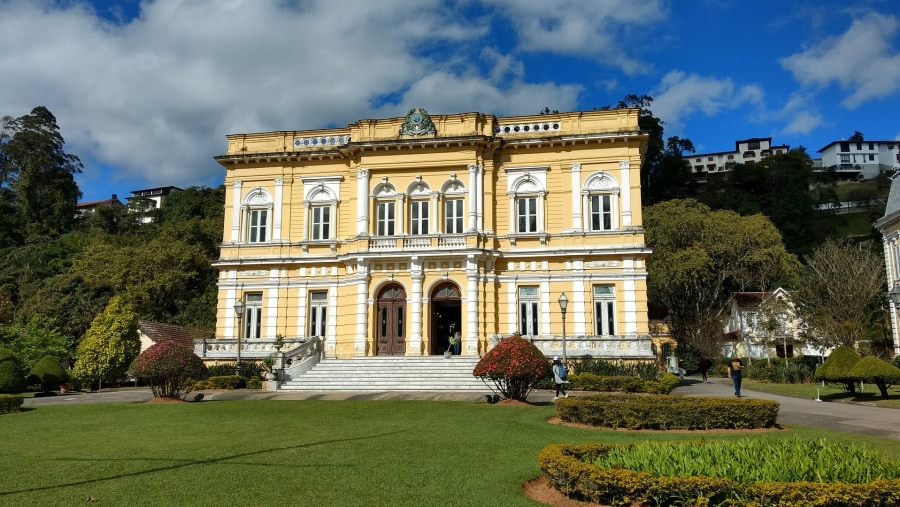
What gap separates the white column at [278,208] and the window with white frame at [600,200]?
15415 mm

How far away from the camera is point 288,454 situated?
1082 cm

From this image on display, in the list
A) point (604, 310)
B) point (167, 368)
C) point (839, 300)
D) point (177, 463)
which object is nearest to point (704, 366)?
point (839, 300)

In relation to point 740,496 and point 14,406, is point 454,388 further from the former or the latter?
point 740,496

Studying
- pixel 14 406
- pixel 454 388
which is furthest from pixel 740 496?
pixel 14 406

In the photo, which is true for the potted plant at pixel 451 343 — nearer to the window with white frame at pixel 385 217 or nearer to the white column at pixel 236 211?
the window with white frame at pixel 385 217

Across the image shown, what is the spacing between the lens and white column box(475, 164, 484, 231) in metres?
30.8

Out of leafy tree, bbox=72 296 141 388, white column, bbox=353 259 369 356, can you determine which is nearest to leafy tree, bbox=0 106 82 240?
leafy tree, bbox=72 296 141 388

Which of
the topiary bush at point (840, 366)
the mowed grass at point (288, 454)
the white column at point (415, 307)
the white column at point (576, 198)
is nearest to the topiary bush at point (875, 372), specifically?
the topiary bush at point (840, 366)

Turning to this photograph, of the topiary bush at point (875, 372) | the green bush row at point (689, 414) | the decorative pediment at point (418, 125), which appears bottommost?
the green bush row at point (689, 414)

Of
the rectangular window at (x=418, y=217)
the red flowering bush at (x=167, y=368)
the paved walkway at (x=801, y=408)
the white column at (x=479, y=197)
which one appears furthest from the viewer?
the rectangular window at (x=418, y=217)

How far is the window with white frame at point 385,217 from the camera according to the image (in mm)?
32031

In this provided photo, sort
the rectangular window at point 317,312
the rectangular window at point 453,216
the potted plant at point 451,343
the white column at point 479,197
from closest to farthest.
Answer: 1. the potted plant at point 451,343
2. the white column at point 479,197
3. the rectangular window at point 453,216
4. the rectangular window at point 317,312

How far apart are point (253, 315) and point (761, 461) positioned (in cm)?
2874

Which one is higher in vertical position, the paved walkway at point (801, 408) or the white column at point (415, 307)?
the white column at point (415, 307)
